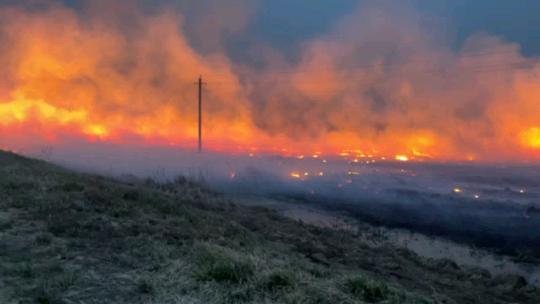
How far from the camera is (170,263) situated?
9.56 m

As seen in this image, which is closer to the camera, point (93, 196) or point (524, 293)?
point (524, 293)

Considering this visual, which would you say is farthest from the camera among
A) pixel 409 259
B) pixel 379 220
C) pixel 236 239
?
pixel 379 220

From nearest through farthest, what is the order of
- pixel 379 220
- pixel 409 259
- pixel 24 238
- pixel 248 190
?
pixel 24 238, pixel 409 259, pixel 379 220, pixel 248 190

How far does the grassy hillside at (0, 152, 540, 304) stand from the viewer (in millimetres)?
8047

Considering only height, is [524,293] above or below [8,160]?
below

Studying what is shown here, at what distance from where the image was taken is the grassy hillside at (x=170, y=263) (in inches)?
317

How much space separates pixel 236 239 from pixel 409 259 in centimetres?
840

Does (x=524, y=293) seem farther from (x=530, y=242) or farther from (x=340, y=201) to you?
(x=340, y=201)

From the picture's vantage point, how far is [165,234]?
12.6 meters

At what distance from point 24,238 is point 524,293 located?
43.6 ft

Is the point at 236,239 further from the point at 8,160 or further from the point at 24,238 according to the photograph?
the point at 8,160

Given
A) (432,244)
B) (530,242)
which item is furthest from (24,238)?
(530,242)

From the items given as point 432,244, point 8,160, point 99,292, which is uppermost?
point 8,160

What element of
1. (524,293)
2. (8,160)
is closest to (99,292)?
(524,293)
